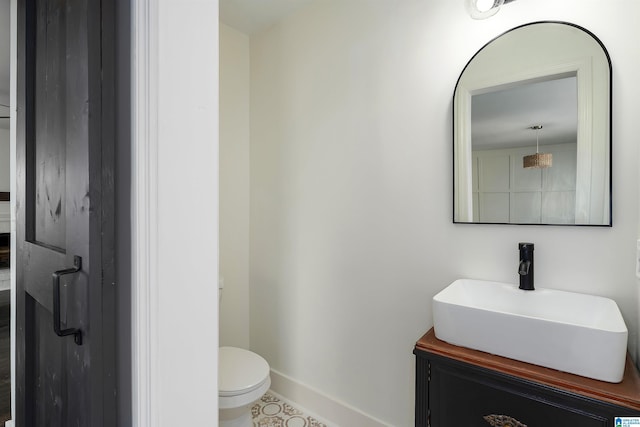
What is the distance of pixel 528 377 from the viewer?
953 mm

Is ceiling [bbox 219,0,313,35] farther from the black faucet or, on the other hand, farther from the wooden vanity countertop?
the wooden vanity countertop

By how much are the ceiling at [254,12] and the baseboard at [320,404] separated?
238cm

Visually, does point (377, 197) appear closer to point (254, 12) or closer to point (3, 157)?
point (254, 12)

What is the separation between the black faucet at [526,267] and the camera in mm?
1246

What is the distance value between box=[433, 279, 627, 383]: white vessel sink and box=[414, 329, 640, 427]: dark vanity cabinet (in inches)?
1.2

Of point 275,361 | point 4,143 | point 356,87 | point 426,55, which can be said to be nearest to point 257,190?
point 356,87

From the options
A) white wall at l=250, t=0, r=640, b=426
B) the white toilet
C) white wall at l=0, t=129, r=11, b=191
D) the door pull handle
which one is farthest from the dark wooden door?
white wall at l=0, t=129, r=11, b=191

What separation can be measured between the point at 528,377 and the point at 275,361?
1.66 m

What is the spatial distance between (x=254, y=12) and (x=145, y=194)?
1862mm

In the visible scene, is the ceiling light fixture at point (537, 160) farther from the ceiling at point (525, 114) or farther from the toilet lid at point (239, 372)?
the toilet lid at point (239, 372)

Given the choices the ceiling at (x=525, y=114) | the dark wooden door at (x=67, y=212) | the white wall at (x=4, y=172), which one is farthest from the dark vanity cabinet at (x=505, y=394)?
the white wall at (x=4, y=172)

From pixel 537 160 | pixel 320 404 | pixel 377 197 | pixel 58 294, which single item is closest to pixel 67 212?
pixel 58 294

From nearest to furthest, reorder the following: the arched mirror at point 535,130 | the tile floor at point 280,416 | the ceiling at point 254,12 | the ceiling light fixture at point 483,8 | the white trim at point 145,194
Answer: the white trim at point 145,194 → the arched mirror at point 535,130 → the ceiling light fixture at point 483,8 → the tile floor at point 280,416 → the ceiling at point 254,12

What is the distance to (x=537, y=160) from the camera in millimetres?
1297
